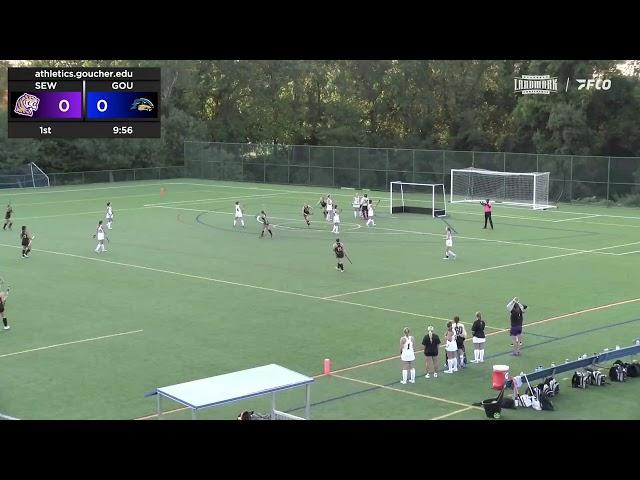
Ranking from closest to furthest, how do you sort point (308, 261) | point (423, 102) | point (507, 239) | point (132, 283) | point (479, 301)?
1. point (479, 301)
2. point (132, 283)
3. point (308, 261)
4. point (507, 239)
5. point (423, 102)

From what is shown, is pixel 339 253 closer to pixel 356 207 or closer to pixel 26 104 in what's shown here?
pixel 26 104

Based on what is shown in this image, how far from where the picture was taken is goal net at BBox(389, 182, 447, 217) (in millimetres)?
62938

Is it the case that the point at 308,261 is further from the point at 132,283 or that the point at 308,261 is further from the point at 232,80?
the point at 232,80

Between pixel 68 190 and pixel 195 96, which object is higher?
pixel 195 96

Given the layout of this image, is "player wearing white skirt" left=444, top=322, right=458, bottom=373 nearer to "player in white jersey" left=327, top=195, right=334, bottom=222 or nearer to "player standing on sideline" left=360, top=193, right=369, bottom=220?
"player standing on sideline" left=360, top=193, right=369, bottom=220

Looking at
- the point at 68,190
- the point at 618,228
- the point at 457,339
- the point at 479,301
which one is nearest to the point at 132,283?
the point at 479,301

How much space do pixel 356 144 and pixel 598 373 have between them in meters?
80.7

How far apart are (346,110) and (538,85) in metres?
24.0

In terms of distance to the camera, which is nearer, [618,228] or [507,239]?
[507,239]

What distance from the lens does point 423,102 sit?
334 ft

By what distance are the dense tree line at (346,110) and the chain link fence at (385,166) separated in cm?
723

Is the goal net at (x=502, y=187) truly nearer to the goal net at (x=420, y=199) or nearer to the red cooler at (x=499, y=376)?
the goal net at (x=420, y=199)
